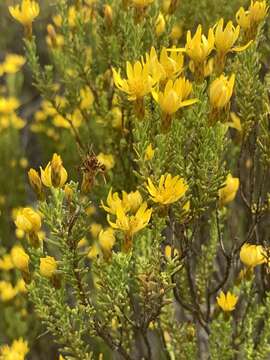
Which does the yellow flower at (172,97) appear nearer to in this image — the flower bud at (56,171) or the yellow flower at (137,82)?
the yellow flower at (137,82)

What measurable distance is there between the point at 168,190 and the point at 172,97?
22 centimetres

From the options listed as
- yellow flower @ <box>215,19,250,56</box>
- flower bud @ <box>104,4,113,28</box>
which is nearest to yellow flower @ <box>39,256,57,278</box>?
yellow flower @ <box>215,19,250,56</box>

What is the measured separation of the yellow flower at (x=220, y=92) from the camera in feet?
4.86

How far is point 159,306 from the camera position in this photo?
5.31 ft

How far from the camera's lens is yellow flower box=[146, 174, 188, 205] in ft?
4.85

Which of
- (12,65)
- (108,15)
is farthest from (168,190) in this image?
(12,65)

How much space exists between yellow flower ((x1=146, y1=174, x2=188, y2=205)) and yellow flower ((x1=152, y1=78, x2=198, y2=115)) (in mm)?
162

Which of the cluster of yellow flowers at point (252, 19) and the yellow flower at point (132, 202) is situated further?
the cluster of yellow flowers at point (252, 19)

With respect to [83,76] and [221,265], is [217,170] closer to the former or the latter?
[83,76]

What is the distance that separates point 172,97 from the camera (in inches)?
57.9

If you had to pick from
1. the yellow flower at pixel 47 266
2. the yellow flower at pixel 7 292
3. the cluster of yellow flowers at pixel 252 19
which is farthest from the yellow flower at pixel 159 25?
the yellow flower at pixel 7 292

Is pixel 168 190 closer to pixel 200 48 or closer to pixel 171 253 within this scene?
pixel 171 253

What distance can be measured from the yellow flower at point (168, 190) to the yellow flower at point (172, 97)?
0.53ft

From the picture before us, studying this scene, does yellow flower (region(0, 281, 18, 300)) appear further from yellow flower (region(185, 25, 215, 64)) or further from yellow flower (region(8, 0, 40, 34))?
yellow flower (region(185, 25, 215, 64))
